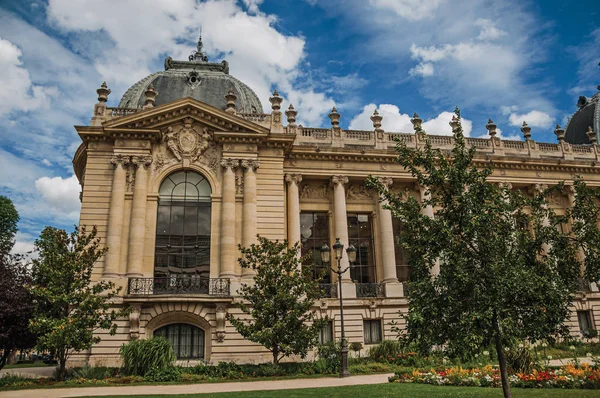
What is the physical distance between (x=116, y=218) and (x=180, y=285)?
5255 mm

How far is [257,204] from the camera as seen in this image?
2719 cm

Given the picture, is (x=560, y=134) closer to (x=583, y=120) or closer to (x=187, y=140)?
(x=583, y=120)

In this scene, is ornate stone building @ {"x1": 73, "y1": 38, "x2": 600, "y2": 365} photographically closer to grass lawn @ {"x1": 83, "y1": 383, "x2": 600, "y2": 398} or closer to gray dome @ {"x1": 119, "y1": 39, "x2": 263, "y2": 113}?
gray dome @ {"x1": 119, "y1": 39, "x2": 263, "y2": 113}

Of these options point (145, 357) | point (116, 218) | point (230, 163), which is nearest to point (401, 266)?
point (230, 163)

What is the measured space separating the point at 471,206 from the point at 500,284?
6.30 ft

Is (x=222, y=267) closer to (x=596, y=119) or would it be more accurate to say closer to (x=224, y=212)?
(x=224, y=212)

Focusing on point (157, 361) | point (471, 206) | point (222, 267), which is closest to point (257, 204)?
point (222, 267)

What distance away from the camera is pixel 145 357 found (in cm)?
2022

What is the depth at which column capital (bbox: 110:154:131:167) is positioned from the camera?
86.4 ft

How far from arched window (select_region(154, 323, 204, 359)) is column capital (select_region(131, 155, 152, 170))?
9.35 meters

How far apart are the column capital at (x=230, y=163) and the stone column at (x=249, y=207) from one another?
0.36 m

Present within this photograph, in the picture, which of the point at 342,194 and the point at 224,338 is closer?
the point at 224,338

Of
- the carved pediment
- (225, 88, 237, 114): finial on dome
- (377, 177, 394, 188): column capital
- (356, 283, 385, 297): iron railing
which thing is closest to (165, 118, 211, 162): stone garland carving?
the carved pediment

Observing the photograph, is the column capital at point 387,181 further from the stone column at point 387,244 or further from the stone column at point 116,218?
the stone column at point 116,218
